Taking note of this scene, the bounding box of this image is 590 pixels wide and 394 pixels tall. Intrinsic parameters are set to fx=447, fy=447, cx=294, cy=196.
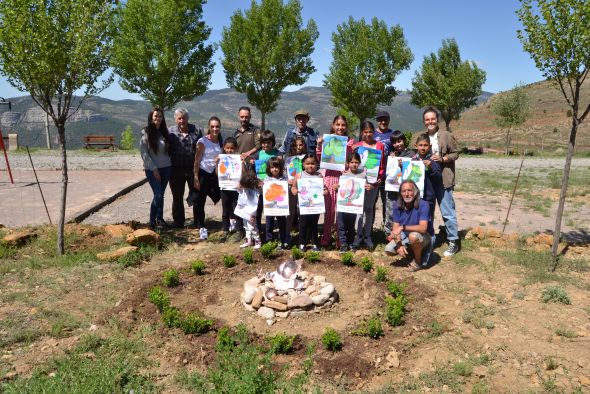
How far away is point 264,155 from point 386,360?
429cm

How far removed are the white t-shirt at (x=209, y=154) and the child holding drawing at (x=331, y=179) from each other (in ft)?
6.75

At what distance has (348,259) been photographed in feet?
24.1

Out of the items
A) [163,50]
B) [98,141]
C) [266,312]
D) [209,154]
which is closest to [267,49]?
[163,50]

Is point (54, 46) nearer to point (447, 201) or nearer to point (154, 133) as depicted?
point (154, 133)

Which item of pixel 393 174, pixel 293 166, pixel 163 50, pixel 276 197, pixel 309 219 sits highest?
pixel 163 50

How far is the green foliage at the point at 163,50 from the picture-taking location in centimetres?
2741

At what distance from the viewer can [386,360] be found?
186 inches

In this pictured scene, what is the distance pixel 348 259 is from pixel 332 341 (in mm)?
Answer: 2593

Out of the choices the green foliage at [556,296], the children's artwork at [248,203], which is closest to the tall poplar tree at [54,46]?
the children's artwork at [248,203]

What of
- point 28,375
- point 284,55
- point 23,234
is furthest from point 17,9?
point 284,55

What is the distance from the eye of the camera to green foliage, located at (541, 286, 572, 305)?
5.98 metres

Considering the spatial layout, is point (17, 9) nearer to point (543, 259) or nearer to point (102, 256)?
point (102, 256)

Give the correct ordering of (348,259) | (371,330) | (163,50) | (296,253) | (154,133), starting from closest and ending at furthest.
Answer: (371,330)
(348,259)
(296,253)
(154,133)
(163,50)

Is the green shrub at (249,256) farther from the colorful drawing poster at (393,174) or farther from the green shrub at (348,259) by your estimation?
the colorful drawing poster at (393,174)
